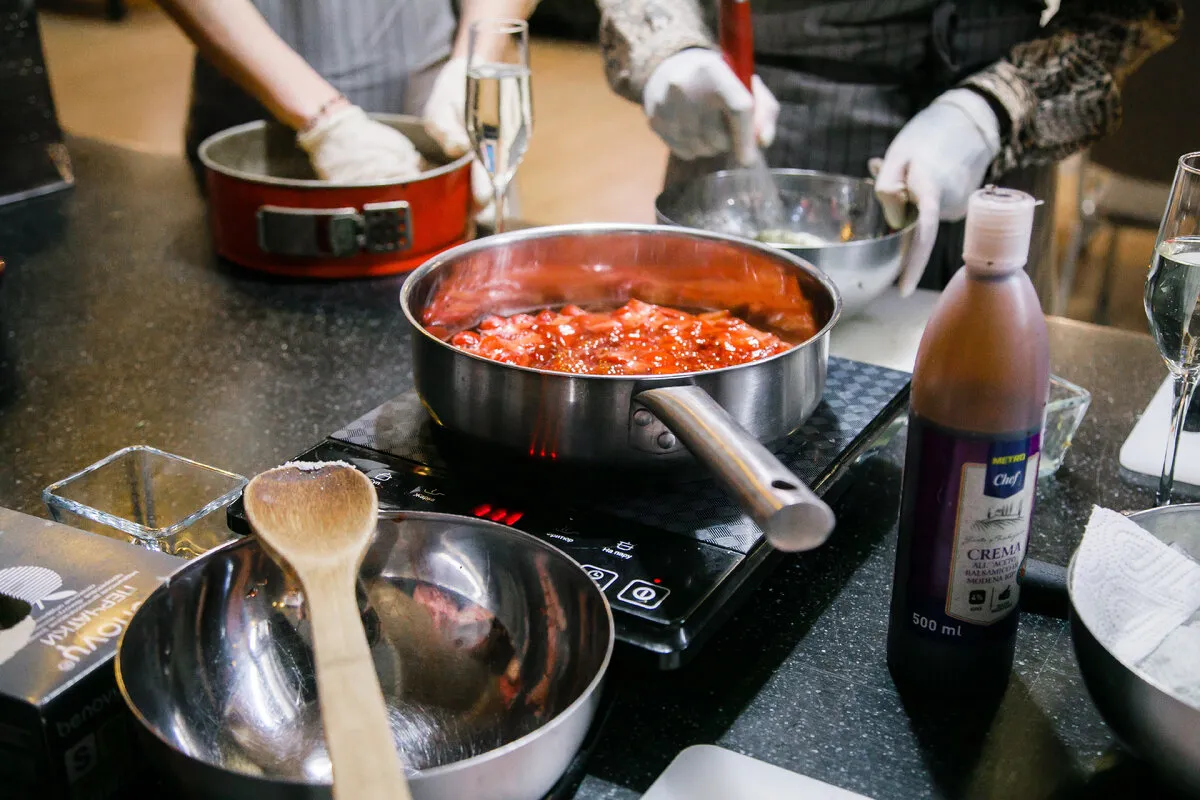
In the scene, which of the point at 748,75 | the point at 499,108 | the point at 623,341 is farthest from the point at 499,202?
the point at 623,341

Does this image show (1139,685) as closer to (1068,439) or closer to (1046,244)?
(1068,439)

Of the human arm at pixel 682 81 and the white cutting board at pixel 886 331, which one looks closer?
the white cutting board at pixel 886 331

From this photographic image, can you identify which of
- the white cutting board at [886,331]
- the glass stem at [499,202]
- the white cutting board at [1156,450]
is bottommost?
the white cutting board at [886,331]

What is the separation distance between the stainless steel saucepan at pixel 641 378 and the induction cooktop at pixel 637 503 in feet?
0.13

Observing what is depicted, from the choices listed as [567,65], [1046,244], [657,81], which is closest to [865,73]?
[657,81]

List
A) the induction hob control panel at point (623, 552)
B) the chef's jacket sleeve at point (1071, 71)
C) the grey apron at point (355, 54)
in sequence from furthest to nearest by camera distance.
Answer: the grey apron at point (355, 54) < the chef's jacket sleeve at point (1071, 71) < the induction hob control panel at point (623, 552)

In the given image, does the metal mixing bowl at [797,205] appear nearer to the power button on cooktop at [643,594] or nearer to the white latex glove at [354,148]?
the white latex glove at [354,148]

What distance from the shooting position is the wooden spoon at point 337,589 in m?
0.50

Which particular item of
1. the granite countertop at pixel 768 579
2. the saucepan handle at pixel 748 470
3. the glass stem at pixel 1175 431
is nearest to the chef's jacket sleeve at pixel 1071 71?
the granite countertop at pixel 768 579

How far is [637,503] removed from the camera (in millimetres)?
847

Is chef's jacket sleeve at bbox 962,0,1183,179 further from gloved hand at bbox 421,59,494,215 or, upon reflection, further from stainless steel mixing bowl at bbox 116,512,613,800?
stainless steel mixing bowl at bbox 116,512,613,800

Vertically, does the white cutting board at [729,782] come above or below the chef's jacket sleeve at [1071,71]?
below

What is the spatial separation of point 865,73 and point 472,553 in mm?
1334

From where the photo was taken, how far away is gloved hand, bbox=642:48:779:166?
1477 mm
